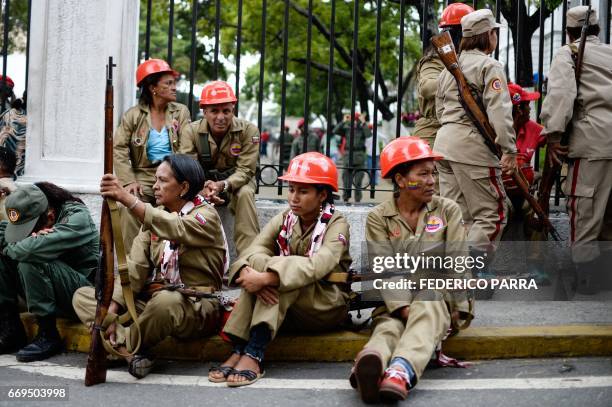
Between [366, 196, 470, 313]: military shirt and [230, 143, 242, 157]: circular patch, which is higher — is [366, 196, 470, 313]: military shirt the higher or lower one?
the lower one

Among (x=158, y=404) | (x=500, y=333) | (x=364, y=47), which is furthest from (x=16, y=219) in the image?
(x=364, y=47)

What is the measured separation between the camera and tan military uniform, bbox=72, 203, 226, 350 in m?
4.66

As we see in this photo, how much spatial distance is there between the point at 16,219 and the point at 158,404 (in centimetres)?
177

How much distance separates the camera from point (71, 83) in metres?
6.66

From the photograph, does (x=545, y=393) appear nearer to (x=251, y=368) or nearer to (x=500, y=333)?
(x=500, y=333)

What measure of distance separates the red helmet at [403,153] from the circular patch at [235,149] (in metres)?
1.98

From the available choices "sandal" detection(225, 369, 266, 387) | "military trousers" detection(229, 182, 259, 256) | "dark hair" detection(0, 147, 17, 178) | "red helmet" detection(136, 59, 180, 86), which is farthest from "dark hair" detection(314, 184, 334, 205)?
"dark hair" detection(0, 147, 17, 178)

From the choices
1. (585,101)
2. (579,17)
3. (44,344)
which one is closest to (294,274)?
(44,344)

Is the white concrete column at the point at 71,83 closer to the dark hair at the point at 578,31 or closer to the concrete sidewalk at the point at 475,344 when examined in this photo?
the concrete sidewalk at the point at 475,344

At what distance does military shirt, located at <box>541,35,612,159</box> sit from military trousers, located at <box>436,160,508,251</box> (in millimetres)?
617

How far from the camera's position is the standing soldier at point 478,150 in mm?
5922

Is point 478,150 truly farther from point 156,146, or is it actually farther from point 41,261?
point 41,261

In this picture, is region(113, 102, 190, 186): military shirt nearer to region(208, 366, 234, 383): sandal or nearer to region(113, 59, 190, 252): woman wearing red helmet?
region(113, 59, 190, 252): woman wearing red helmet

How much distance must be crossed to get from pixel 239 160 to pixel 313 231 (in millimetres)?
1851
